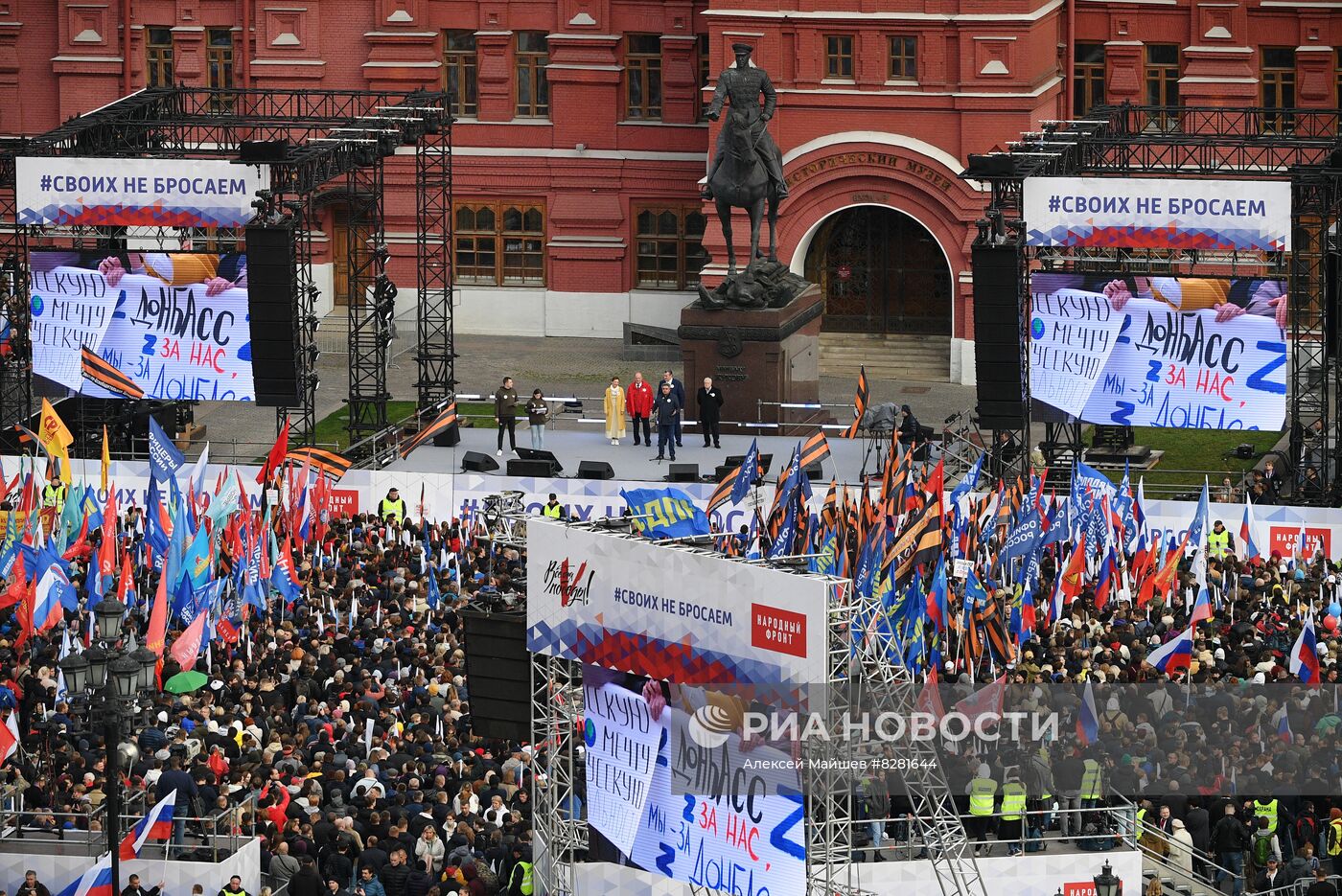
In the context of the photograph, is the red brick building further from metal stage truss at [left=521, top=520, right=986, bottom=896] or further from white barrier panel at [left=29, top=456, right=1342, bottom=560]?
metal stage truss at [left=521, top=520, right=986, bottom=896]

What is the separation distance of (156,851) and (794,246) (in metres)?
32.0

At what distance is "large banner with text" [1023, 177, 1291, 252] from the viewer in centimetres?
4434

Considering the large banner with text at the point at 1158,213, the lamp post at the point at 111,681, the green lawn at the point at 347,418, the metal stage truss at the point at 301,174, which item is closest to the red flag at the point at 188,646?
the lamp post at the point at 111,681

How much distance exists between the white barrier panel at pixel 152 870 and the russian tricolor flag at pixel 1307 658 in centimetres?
1162

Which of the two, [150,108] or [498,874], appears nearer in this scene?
[498,874]

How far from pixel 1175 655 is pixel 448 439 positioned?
21250mm

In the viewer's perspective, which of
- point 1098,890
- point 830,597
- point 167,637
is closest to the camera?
point 830,597

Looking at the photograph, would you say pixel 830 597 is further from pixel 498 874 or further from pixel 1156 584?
pixel 1156 584

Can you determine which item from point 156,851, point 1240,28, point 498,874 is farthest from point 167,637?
point 1240,28

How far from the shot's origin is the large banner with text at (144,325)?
Result: 155 ft

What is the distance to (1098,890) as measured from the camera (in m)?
25.0

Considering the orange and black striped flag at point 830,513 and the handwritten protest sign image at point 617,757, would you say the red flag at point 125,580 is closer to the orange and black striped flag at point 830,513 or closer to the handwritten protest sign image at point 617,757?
the orange and black striped flag at point 830,513

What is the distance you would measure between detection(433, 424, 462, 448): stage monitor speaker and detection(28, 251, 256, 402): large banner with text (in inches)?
164

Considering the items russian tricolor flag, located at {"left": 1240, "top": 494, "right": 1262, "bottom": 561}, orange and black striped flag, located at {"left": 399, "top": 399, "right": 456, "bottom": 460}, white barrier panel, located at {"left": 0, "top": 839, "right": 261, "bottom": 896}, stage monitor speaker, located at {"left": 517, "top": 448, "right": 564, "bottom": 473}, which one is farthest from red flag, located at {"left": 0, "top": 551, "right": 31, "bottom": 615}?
russian tricolor flag, located at {"left": 1240, "top": 494, "right": 1262, "bottom": 561}
